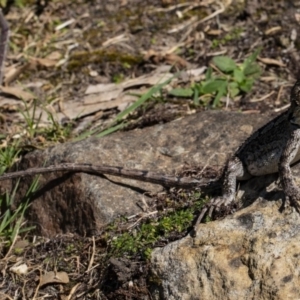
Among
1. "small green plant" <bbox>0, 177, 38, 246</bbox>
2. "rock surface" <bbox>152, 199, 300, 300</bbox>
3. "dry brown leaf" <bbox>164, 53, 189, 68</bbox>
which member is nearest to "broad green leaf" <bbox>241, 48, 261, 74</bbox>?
"dry brown leaf" <bbox>164, 53, 189, 68</bbox>

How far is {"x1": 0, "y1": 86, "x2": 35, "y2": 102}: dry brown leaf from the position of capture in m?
6.85

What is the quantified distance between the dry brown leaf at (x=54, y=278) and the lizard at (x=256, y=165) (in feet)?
2.60

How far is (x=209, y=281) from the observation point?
153 inches

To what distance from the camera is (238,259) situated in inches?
153

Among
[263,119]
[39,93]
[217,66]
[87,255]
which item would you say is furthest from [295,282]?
[39,93]

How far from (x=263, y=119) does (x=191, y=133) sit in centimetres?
56

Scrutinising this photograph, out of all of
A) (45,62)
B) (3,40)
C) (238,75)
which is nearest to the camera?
(3,40)

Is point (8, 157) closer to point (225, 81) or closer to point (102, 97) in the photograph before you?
point (102, 97)

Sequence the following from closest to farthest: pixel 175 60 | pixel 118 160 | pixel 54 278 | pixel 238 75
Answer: pixel 54 278 → pixel 118 160 → pixel 238 75 → pixel 175 60

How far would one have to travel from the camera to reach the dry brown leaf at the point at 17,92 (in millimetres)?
6847

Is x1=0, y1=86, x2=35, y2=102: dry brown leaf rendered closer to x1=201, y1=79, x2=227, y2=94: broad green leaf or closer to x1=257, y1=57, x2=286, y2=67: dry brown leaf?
x1=201, y1=79, x2=227, y2=94: broad green leaf

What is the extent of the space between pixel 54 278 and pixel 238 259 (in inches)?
55.5

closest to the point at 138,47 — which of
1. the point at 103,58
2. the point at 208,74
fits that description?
the point at 103,58

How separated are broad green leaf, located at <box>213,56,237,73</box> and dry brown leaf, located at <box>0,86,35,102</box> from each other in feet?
5.81
